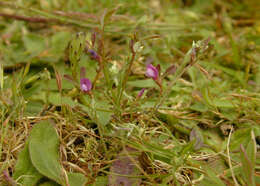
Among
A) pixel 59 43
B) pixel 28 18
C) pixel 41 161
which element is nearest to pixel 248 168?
pixel 41 161

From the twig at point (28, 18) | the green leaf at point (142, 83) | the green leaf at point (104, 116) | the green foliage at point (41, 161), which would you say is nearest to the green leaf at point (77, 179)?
the green foliage at point (41, 161)

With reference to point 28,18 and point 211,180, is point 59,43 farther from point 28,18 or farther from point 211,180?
point 211,180

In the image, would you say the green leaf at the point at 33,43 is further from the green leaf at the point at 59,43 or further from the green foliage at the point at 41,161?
the green foliage at the point at 41,161

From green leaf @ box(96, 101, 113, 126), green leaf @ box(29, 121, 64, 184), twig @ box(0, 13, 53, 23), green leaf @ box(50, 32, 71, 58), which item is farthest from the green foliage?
twig @ box(0, 13, 53, 23)

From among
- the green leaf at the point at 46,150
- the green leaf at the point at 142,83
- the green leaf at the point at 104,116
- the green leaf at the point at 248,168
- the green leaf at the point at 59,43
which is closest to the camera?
the green leaf at the point at 248,168

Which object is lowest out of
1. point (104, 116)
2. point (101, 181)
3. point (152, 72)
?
point (101, 181)
